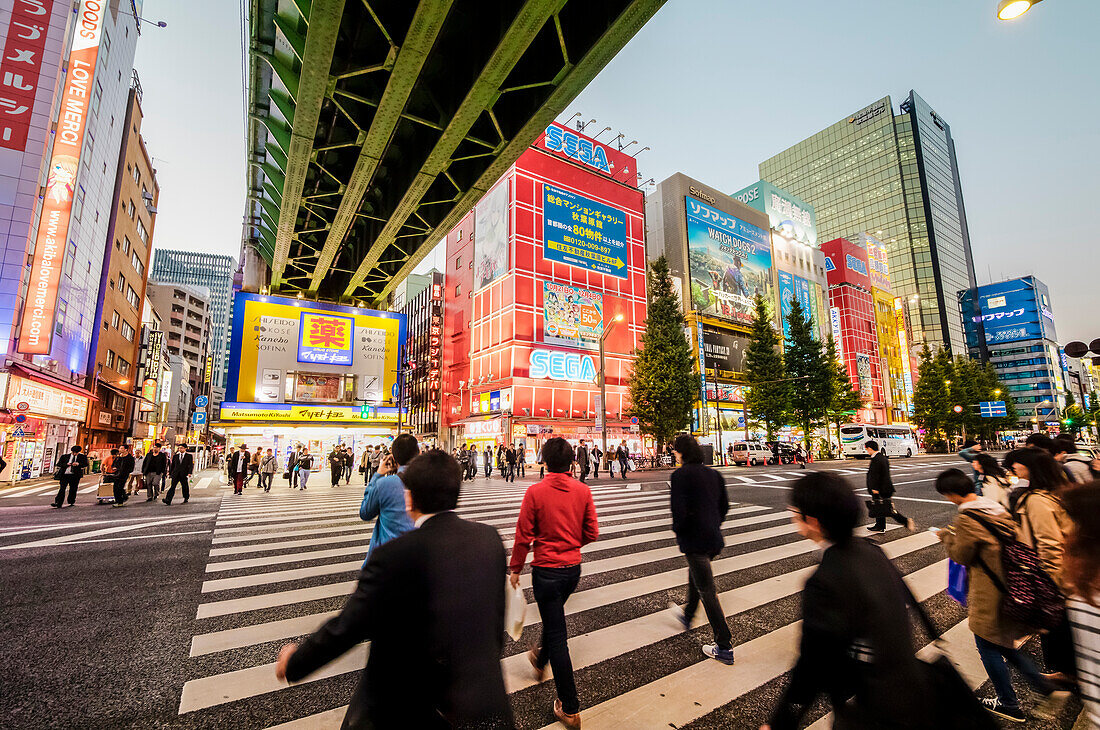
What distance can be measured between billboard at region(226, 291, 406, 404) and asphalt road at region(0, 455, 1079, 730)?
18.9 m

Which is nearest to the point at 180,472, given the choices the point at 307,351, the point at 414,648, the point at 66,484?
the point at 66,484

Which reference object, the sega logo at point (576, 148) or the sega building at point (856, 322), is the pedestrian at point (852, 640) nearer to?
the sega logo at point (576, 148)

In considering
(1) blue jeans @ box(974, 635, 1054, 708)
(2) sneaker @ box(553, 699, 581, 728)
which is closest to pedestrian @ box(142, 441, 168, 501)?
(2) sneaker @ box(553, 699, 581, 728)

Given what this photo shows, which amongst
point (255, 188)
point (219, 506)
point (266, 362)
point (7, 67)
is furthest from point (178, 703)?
point (7, 67)

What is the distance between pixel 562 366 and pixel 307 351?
17981 millimetres

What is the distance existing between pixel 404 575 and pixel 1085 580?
2.49 metres

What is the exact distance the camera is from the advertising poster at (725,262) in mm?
49719

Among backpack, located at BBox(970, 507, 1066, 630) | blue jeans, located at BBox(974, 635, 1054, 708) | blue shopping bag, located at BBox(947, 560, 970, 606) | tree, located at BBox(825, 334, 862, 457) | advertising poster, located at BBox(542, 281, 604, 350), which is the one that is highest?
advertising poster, located at BBox(542, 281, 604, 350)

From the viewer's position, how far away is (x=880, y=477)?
8.55 meters

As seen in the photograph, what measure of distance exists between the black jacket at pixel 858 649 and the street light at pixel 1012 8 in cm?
618

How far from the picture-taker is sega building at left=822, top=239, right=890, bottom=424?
216 ft

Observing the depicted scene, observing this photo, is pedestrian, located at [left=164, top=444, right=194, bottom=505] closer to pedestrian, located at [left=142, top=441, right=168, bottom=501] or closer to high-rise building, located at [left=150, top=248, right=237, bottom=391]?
pedestrian, located at [left=142, top=441, right=168, bottom=501]

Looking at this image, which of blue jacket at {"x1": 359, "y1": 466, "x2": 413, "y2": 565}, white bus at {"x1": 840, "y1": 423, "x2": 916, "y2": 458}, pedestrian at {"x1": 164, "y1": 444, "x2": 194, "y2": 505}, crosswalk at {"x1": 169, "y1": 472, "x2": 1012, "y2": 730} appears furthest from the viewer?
white bus at {"x1": 840, "y1": 423, "x2": 916, "y2": 458}

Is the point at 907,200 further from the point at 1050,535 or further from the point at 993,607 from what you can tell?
the point at 993,607
